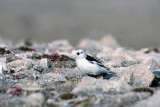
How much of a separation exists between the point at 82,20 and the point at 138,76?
5162cm

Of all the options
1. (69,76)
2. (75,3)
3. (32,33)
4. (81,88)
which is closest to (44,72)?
(69,76)

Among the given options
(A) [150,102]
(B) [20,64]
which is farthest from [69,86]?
(B) [20,64]

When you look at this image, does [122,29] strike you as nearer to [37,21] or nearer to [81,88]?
[37,21]

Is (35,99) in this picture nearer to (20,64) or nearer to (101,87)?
(101,87)

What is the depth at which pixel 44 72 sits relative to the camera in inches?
674

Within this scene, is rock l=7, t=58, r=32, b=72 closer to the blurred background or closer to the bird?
the bird

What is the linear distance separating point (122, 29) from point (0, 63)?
4545 centimetres

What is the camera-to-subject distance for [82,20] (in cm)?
6638

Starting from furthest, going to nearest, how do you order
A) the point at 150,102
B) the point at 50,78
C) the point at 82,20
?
the point at 82,20, the point at 50,78, the point at 150,102

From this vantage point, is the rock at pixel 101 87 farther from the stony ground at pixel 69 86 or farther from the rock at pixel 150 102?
the rock at pixel 150 102

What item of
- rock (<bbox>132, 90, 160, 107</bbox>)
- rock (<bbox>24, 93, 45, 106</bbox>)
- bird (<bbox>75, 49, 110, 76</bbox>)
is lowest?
rock (<bbox>132, 90, 160, 107</bbox>)

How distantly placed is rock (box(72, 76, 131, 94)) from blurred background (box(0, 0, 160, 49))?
1334 inches

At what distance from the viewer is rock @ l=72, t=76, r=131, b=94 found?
42.6ft

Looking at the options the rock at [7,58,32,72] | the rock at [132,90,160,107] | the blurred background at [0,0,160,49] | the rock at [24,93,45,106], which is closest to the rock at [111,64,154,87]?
the rock at [132,90,160,107]
